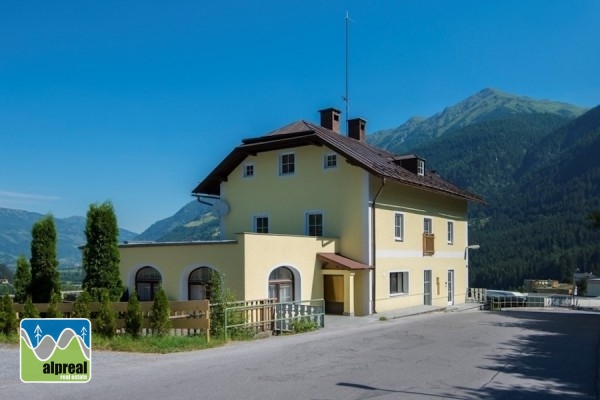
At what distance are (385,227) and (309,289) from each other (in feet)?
16.3

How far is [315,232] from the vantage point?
26.1m

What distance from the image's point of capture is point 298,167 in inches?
1039

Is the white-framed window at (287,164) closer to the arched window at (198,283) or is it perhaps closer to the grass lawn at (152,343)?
the arched window at (198,283)

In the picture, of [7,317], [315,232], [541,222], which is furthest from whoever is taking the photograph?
[541,222]

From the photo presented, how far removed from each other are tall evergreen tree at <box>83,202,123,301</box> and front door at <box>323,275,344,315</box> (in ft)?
31.5

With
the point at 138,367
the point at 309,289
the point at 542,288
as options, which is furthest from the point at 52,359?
the point at 542,288

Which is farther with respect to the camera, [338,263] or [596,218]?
[338,263]

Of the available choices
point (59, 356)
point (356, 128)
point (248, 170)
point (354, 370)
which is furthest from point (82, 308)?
point (356, 128)

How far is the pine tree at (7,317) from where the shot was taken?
15.8 m

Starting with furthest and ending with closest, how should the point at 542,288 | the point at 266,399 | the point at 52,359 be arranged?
1. the point at 542,288
2. the point at 52,359
3. the point at 266,399

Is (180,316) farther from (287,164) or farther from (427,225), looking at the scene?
(427,225)

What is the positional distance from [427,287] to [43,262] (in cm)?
1932

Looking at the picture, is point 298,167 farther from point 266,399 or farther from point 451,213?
point 266,399

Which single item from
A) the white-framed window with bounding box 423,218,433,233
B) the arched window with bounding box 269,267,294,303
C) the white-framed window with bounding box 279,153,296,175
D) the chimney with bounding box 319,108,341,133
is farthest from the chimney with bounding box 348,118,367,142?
the arched window with bounding box 269,267,294,303
